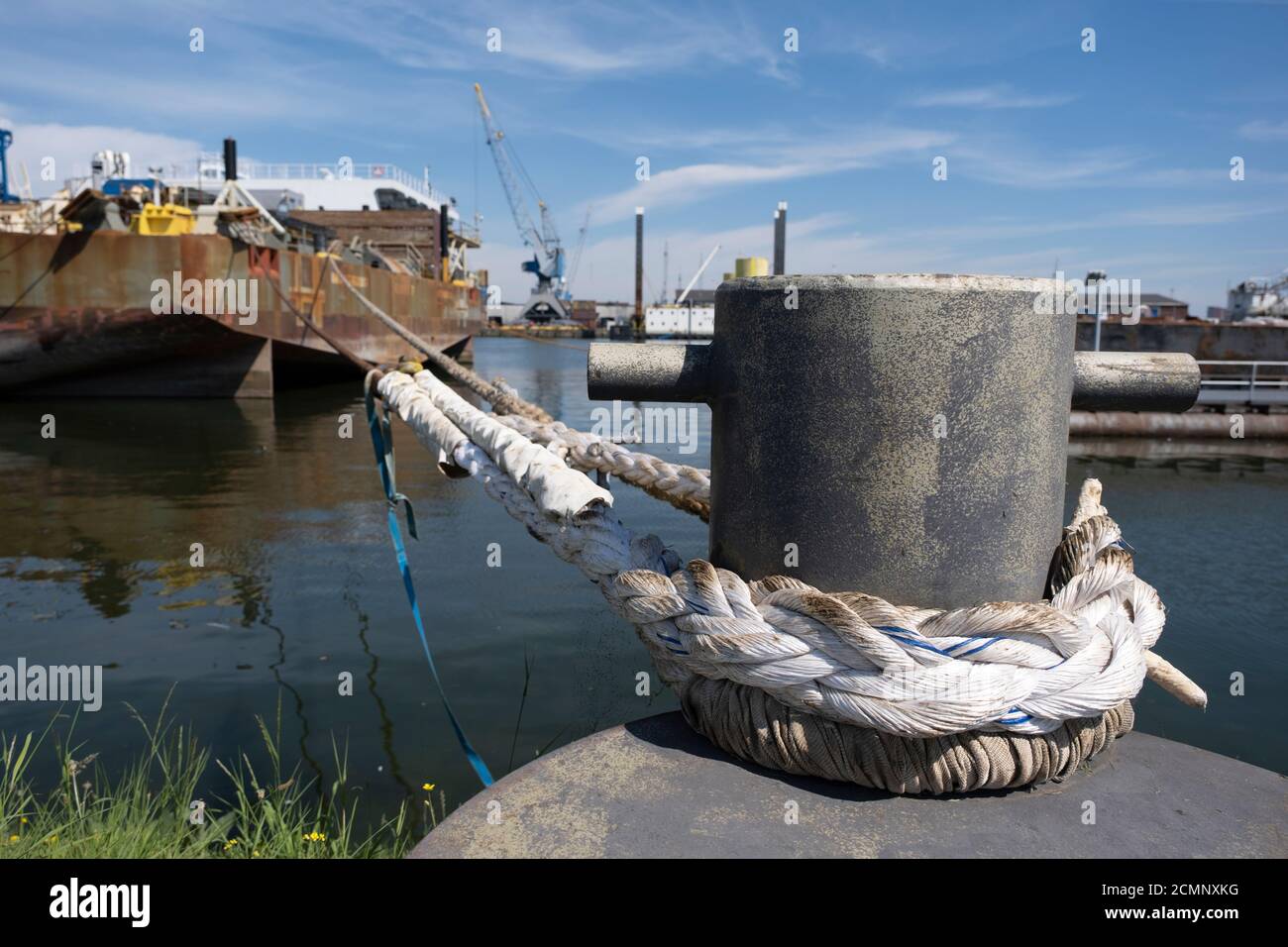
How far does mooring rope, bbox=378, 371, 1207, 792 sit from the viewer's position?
6.14ft

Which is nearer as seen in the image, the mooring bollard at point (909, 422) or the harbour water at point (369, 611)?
the mooring bollard at point (909, 422)

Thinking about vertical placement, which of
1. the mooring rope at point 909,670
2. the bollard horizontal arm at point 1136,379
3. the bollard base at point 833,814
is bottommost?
the bollard base at point 833,814

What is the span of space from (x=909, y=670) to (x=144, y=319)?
2271 cm

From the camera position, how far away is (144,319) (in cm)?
2103

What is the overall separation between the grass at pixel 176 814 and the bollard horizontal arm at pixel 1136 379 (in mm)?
2881

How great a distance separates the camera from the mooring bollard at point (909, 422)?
6.37 ft

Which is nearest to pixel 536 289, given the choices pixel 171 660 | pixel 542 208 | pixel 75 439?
pixel 542 208

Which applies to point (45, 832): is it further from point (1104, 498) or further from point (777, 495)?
point (1104, 498)

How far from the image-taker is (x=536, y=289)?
10625 cm

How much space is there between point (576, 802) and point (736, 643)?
0.46 meters

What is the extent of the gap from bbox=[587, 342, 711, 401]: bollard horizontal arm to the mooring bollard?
54mm

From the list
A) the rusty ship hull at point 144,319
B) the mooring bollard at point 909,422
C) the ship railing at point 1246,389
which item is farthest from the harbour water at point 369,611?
the ship railing at point 1246,389

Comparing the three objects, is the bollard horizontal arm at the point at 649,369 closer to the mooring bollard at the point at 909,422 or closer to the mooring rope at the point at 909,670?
the mooring bollard at the point at 909,422

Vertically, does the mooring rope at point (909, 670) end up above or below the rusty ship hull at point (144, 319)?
below
